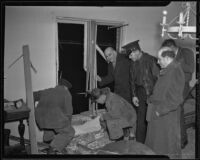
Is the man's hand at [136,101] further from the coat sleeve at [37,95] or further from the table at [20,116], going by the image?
the table at [20,116]

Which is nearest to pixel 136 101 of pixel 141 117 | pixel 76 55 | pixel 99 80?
pixel 141 117

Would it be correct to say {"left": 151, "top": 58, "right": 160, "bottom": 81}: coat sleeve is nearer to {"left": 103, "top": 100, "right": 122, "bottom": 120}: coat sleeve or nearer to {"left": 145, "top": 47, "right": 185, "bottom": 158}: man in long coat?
{"left": 145, "top": 47, "right": 185, "bottom": 158}: man in long coat

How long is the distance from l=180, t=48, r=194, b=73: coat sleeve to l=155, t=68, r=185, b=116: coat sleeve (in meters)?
0.05

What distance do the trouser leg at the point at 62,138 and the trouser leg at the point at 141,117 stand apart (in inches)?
21.2

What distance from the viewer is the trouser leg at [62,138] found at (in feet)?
7.50

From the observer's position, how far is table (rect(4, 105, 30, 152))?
2275 mm

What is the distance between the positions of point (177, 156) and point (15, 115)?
4.41ft

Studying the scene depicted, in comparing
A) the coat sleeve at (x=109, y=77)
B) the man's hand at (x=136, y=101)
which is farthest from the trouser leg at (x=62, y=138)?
the man's hand at (x=136, y=101)

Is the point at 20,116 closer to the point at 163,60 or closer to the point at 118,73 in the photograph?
the point at 118,73

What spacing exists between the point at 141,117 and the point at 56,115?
70cm

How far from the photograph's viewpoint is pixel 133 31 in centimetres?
231

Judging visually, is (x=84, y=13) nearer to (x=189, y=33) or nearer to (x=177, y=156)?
(x=189, y=33)

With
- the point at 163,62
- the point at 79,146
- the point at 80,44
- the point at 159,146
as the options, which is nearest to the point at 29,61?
the point at 80,44

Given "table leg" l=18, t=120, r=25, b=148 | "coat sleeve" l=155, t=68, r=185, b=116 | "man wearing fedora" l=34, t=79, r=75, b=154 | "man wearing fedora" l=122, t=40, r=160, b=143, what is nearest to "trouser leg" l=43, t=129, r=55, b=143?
"man wearing fedora" l=34, t=79, r=75, b=154
